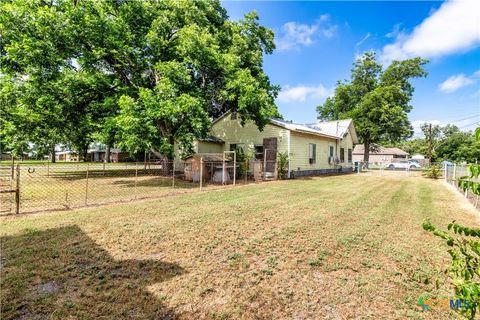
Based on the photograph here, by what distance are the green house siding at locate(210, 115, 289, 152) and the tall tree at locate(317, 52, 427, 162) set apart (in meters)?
19.7

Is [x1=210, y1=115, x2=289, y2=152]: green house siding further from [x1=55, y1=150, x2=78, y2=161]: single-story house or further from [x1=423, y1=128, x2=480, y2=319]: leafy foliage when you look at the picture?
[x1=55, y1=150, x2=78, y2=161]: single-story house

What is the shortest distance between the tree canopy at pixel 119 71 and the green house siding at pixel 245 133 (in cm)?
276

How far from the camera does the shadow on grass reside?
2688 millimetres

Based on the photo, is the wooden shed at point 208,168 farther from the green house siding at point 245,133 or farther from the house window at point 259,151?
the green house siding at point 245,133

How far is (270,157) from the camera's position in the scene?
686 inches

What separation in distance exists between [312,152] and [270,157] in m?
4.20

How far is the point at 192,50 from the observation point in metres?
12.7

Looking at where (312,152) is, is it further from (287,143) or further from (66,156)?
(66,156)

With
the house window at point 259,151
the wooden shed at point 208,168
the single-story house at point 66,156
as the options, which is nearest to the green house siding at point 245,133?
the house window at point 259,151

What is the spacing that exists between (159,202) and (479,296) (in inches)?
318

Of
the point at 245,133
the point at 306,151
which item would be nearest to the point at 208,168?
the point at 245,133

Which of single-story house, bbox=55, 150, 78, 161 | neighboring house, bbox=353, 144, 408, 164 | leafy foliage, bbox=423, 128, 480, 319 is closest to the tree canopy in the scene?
leafy foliage, bbox=423, 128, 480, 319

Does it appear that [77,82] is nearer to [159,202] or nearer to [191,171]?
[191,171]

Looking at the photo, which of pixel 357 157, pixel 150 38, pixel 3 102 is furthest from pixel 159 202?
pixel 357 157
